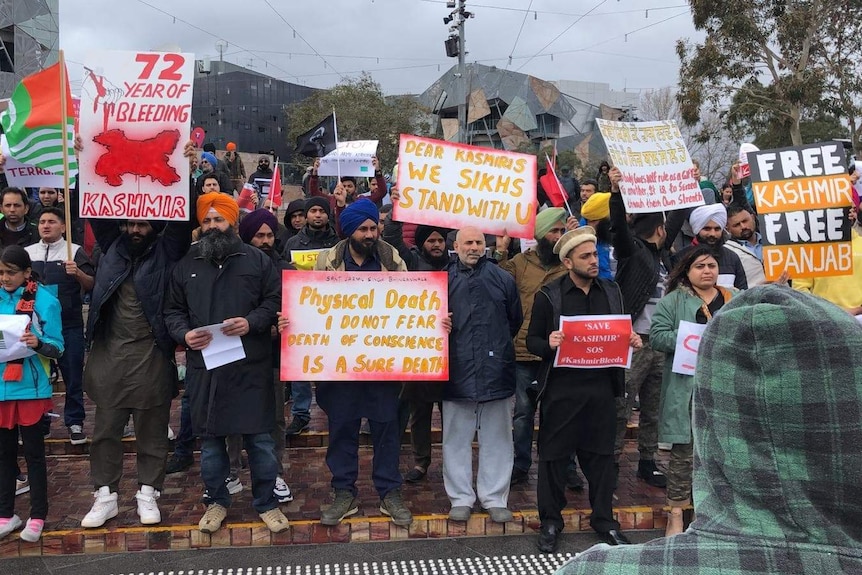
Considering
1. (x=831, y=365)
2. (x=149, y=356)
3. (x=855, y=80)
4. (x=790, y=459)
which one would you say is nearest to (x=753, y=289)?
(x=831, y=365)

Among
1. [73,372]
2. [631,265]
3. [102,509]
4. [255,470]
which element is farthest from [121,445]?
[631,265]

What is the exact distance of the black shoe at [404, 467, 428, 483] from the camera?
5793 mm

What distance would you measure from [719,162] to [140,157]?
40.6 meters

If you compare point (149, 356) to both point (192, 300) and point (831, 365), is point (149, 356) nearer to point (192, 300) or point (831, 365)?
A: point (192, 300)

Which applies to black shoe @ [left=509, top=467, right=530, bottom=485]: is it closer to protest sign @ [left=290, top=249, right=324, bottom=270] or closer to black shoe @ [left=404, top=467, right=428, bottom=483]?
black shoe @ [left=404, top=467, right=428, bottom=483]

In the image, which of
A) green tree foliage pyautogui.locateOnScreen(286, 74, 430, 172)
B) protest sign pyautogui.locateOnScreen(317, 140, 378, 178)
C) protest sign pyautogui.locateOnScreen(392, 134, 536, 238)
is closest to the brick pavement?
protest sign pyautogui.locateOnScreen(392, 134, 536, 238)

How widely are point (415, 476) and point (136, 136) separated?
11.0ft

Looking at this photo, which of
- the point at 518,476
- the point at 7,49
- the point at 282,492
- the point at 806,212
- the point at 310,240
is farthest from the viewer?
the point at 7,49

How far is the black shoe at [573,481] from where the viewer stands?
218 inches

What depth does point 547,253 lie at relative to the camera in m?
5.77

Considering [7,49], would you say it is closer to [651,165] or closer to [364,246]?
[364,246]

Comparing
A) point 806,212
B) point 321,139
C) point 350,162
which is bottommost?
point 806,212

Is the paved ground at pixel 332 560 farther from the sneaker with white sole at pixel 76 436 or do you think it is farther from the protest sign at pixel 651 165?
the protest sign at pixel 651 165

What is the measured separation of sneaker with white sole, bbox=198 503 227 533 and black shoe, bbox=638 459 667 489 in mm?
3229
